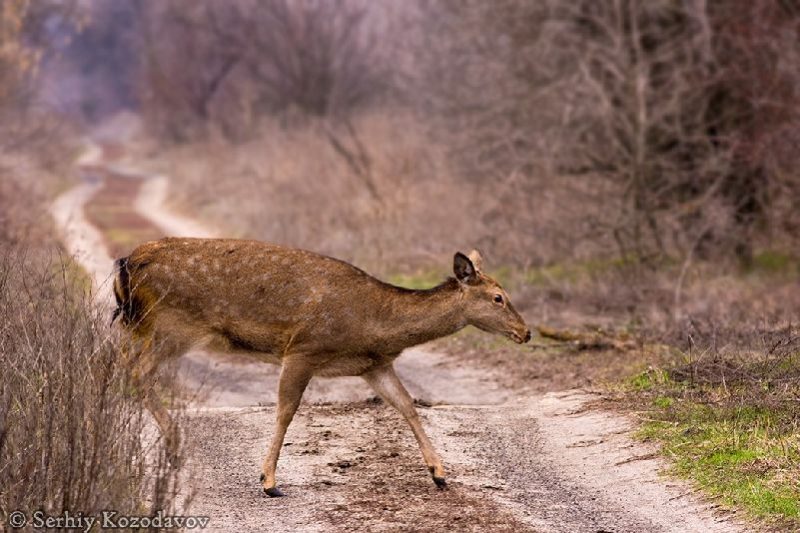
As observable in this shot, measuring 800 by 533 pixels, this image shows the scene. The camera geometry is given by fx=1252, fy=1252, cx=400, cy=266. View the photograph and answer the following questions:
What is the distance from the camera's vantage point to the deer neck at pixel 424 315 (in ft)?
31.1

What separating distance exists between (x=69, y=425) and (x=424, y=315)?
3271 mm

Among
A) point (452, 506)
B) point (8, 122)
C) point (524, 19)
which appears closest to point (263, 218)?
point (524, 19)

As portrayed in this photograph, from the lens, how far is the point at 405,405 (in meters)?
9.51

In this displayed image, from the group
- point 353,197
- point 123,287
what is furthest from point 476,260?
point 353,197

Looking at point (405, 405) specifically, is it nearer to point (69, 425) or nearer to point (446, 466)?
point (446, 466)

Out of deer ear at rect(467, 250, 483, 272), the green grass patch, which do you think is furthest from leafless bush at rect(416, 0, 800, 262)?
deer ear at rect(467, 250, 483, 272)

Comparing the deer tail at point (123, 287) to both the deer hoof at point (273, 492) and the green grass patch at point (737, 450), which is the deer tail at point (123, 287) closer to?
the deer hoof at point (273, 492)

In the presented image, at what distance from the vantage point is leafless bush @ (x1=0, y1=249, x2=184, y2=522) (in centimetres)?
695

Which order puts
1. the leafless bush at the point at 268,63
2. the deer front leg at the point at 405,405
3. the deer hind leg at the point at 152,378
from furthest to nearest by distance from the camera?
the leafless bush at the point at 268,63
the deer front leg at the point at 405,405
the deer hind leg at the point at 152,378

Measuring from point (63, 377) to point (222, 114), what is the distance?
151 feet

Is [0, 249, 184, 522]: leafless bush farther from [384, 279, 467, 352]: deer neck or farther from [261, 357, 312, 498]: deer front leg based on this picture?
[384, 279, 467, 352]: deer neck

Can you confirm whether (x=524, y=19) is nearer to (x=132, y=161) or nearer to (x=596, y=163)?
(x=596, y=163)

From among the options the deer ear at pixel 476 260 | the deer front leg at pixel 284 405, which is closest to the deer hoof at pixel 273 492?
the deer front leg at pixel 284 405

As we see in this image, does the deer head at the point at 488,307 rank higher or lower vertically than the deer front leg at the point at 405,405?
higher
